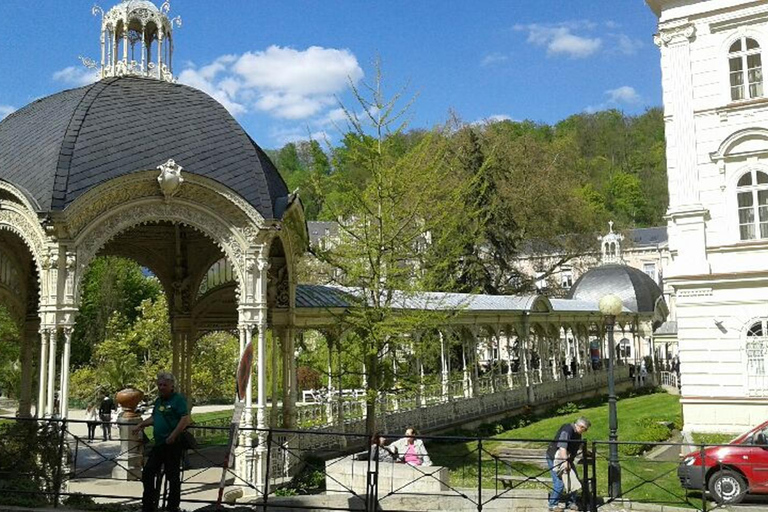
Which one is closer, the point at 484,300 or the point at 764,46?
the point at 764,46

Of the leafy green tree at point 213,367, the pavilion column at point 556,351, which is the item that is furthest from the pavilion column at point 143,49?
the pavilion column at point 556,351

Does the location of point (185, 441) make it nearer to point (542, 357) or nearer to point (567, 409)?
point (567, 409)

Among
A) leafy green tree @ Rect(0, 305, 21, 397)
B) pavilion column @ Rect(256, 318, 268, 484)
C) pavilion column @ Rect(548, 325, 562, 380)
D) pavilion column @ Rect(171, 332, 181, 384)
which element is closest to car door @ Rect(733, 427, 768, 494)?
pavilion column @ Rect(256, 318, 268, 484)

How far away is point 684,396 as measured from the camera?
20453 millimetres

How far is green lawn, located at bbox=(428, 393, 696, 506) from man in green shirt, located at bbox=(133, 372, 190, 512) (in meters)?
3.77

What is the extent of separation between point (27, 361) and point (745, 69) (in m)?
20.5

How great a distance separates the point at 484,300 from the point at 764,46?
44.1 ft

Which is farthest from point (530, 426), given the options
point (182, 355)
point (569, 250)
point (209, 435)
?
point (569, 250)

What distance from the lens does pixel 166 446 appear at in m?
8.75

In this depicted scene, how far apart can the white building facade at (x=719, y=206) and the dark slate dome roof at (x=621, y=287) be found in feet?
72.0

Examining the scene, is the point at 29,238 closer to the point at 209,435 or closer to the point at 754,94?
the point at 209,435

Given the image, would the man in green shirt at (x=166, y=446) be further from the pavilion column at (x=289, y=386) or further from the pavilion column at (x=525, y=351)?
the pavilion column at (x=525, y=351)

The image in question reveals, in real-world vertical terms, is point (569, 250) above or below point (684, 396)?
above

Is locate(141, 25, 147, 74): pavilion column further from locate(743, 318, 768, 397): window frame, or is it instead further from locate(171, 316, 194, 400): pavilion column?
locate(743, 318, 768, 397): window frame
